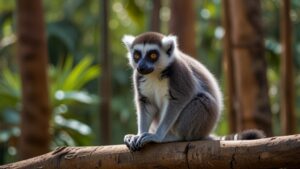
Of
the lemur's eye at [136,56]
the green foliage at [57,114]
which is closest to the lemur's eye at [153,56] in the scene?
the lemur's eye at [136,56]

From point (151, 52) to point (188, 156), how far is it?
1.47 m

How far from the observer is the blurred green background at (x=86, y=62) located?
10.2 metres

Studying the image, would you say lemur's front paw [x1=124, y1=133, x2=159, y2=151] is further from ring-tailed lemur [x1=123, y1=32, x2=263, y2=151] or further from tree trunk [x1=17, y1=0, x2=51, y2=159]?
tree trunk [x1=17, y1=0, x2=51, y2=159]

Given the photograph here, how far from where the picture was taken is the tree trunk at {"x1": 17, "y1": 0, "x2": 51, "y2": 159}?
7586 millimetres

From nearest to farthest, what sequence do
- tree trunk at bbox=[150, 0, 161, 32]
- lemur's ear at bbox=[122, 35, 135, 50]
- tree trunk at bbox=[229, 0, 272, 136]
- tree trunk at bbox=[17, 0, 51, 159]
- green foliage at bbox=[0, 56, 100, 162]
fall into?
lemur's ear at bbox=[122, 35, 135, 50], tree trunk at bbox=[229, 0, 272, 136], tree trunk at bbox=[17, 0, 51, 159], tree trunk at bbox=[150, 0, 161, 32], green foliage at bbox=[0, 56, 100, 162]

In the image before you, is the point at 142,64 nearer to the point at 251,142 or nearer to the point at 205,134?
the point at 205,134

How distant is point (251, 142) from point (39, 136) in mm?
4127

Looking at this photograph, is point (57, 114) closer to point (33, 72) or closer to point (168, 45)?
point (33, 72)

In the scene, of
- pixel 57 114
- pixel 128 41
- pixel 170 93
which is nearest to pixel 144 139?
pixel 170 93

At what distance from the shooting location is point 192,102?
5238 millimetres

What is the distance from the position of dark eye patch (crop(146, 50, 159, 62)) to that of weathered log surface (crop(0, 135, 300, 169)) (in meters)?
1.07

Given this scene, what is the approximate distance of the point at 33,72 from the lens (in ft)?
25.1

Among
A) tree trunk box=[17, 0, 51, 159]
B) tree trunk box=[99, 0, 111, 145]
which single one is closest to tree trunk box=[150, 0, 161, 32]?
tree trunk box=[99, 0, 111, 145]

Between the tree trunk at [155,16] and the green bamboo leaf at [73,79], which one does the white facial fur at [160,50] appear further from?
the green bamboo leaf at [73,79]
